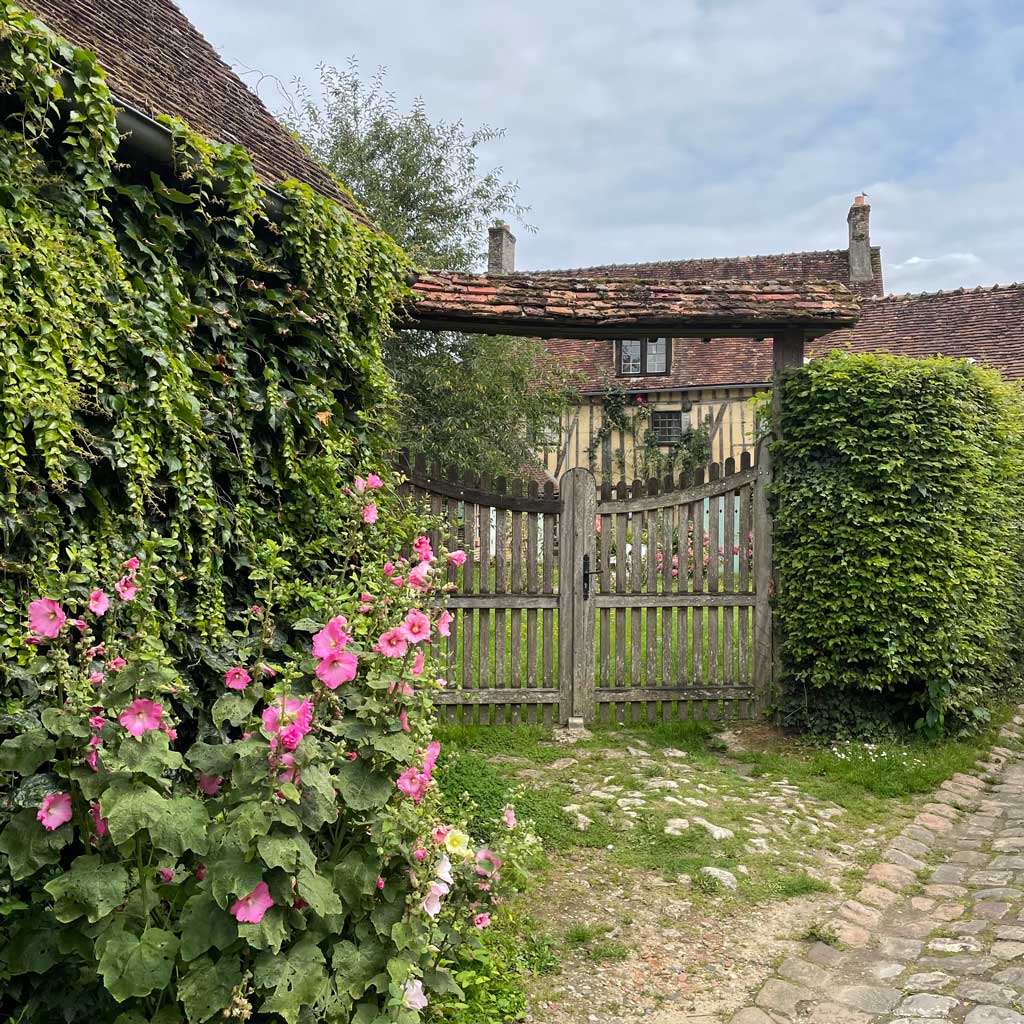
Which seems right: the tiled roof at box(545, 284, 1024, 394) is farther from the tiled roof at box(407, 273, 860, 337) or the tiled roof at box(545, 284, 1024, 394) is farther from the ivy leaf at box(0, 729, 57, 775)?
the ivy leaf at box(0, 729, 57, 775)

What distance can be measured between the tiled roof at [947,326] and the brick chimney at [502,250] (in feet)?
26.7

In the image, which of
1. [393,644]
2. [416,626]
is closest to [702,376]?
[416,626]

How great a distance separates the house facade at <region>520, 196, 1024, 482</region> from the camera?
19.6m

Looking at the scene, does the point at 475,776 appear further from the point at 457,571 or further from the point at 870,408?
the point at 870,408

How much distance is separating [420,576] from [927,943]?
2.69 m

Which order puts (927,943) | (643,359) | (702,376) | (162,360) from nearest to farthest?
(162,360) < (927,943) < (702,376) < (643,359)

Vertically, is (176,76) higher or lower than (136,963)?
higher

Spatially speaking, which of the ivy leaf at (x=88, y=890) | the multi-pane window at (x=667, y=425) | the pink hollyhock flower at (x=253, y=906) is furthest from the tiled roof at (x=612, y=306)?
the multi-pane window at (x=667, y=425)

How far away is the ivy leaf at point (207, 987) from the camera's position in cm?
219

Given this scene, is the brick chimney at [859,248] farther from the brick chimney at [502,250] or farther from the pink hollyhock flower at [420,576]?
the pink hollyhock flower at [420,576]

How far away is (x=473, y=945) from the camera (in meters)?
3.40

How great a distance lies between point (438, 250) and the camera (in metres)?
14.4

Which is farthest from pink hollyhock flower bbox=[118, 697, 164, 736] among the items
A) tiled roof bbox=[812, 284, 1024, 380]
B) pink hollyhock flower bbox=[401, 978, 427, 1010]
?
tiled roof bbox=[812, 284, 1024, 380]

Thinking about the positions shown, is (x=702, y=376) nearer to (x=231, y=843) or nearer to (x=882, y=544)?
(x=882, y=544)
